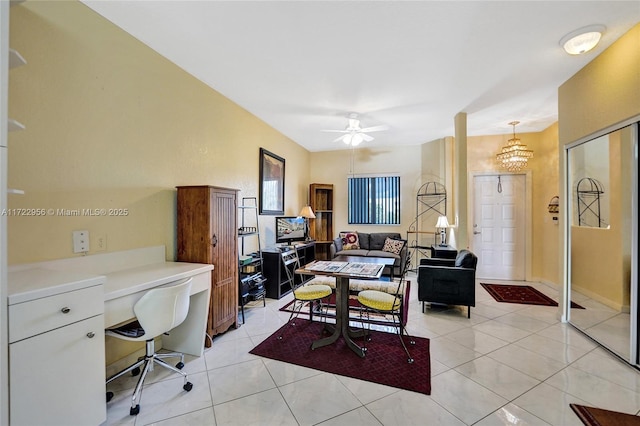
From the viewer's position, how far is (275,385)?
205cm

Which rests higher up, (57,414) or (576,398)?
(57,414)

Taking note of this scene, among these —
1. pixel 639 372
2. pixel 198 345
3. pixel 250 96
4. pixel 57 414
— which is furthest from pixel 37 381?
pixel 639 372

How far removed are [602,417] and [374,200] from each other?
4993 mm

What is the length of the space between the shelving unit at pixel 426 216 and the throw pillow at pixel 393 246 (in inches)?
13.5

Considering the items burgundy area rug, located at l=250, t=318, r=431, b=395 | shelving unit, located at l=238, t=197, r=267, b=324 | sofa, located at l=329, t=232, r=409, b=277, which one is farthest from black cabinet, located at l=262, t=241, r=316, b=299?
sofa, located at l=329, t=232, r=409, b=277

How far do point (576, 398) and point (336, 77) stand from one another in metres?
3.56

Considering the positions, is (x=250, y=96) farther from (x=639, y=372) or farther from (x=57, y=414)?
(x=639, y=372)

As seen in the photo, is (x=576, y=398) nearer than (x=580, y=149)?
Yes

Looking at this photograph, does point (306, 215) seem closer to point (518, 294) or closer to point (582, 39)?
point (518, 294)

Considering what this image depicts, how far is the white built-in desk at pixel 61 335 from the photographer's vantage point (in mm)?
1245

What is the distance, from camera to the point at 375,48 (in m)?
2.52

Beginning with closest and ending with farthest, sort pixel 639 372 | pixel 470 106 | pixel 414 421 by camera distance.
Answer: pixel 414 421, pixel 639 372, pixel 470 106

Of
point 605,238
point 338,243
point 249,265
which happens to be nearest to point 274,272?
point 249,265

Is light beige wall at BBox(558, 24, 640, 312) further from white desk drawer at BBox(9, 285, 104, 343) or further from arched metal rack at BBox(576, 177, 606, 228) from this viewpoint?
white desk drawer at BBox(9, 285, 104, 343)
